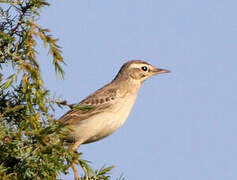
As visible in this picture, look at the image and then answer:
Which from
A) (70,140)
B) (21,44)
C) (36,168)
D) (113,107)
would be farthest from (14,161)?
(113,107)

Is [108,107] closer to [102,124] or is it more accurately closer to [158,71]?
[102,124]

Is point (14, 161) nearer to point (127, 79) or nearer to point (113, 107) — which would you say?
point (113, 107)

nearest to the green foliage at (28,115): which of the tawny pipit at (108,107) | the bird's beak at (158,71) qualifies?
the tawny pipit at (108,107)

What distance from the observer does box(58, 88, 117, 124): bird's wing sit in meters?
9.77

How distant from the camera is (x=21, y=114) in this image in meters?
5.35

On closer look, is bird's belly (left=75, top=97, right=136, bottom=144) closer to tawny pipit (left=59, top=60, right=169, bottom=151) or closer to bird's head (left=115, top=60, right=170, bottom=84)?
tawny pipit (left=59, top=60, right=169, bottom=151)

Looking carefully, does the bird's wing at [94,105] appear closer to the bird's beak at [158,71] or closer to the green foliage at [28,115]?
the bird's beak at [158,71]

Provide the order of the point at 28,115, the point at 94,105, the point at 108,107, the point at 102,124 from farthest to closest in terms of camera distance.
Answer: the point at 108,107, the point at 94,105, the point at 102,124, the point at 28,115

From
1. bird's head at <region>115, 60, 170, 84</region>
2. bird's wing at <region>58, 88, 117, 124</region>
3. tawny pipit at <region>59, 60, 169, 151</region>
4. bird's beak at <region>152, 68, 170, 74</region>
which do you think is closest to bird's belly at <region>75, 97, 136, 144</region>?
tawny pipit at <region>59, 60, 169, 151</region>

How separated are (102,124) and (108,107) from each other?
2.05ft

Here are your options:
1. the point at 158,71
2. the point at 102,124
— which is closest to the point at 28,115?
the point at 102,124

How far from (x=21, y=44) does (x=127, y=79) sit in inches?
244

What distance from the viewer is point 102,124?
30.9 feet

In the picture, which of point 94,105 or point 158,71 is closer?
point 94,105
